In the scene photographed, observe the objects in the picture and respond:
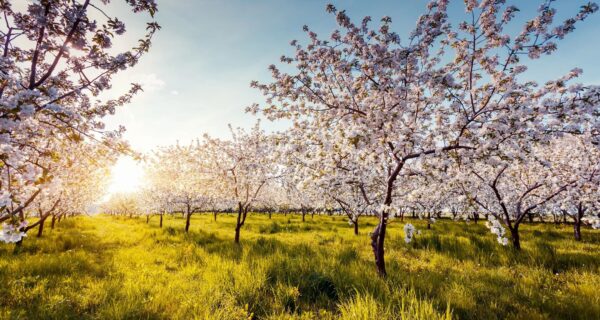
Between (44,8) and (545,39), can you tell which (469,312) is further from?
(44,8)

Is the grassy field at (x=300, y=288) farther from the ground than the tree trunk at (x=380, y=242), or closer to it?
closer to it

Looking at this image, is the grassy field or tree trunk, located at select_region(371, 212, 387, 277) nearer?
the grassy field

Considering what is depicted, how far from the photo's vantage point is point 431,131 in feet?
19.6

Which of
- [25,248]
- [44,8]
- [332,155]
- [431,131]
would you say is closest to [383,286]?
[332,155]

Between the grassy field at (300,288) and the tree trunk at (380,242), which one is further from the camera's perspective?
the tree trunk at (380,242)

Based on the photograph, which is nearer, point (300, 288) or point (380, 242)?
point (300, 288)

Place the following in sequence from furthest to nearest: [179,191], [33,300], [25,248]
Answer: [179,191] < [25,248] < [33,300]

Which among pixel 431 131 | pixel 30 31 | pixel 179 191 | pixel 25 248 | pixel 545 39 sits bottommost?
pixel 25 248

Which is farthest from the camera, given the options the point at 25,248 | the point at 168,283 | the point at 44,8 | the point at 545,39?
the point at 25,248

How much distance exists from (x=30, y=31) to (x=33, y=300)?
5790 millimetres

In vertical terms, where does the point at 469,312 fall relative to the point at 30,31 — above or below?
below

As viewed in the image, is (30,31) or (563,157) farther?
(563,157)

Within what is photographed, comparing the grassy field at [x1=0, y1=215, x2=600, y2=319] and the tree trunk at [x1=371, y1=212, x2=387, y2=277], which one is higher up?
the tree trunk at [x1=371, y1=212, x2=387, y2=277]

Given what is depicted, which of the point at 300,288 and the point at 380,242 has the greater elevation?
the point at 380,242
